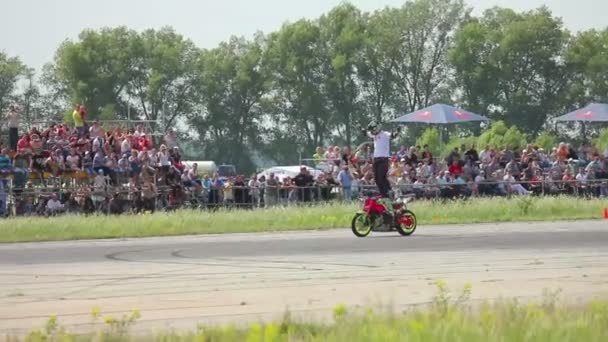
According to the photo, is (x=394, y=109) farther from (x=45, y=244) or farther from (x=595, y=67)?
(x=45, y=244)

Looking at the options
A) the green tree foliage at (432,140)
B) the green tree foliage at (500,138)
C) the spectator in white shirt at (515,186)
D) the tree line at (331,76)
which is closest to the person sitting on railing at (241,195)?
the spectator in white shirt at (515,186)

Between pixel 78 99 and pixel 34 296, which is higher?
pixel 78 99

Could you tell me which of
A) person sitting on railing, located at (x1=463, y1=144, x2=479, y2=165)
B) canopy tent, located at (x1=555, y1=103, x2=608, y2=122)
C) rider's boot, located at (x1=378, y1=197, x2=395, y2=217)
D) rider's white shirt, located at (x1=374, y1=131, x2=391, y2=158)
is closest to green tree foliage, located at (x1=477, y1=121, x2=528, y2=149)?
canopy tent, located at (x1=555, y1=103, x2=608, y2=122)

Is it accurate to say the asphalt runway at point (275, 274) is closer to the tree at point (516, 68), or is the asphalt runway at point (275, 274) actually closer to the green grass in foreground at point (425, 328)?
the green grass in foreground at point (425, 328)

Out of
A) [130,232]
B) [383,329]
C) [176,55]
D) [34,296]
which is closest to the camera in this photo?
[383,329]

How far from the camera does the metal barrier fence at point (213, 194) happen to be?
34312mm

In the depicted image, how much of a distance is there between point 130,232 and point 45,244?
2.90 meters

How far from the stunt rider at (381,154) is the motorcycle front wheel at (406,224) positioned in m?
0.29

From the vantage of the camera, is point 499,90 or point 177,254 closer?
point 177,254

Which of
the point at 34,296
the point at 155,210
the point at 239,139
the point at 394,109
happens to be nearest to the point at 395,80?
the point at 394,109

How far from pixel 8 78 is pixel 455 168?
199 ft

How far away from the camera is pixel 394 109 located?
9138 cm

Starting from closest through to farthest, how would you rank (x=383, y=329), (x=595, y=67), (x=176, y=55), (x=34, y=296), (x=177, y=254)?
(x=383, y=329) → (x=34, y=296) → (x=177, y=254) → (x=595, y=67) → (x=176, y=55)

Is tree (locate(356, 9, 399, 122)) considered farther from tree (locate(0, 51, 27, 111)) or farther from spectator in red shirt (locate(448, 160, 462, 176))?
spectator in red shirt (locate(448, 160, 462, 176))
